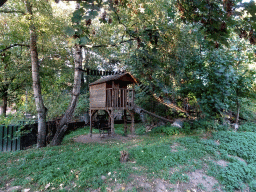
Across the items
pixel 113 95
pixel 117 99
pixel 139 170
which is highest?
pixel 113 95

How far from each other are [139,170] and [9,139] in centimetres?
654

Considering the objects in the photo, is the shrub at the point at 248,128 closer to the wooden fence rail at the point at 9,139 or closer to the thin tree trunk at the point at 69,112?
the thin tree trunk at the point at 69,112

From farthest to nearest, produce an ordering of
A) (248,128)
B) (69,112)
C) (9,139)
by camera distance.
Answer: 1. (248,128)
2. (69,112)
3. (9,139)

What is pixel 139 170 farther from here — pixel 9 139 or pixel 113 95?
pixel 9 139

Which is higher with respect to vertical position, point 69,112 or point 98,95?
point 98,95

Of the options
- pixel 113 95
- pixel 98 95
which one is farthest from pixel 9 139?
pixel 113 95

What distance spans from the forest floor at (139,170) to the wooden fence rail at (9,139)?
1702 millimetres

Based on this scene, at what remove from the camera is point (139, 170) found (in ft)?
16.1

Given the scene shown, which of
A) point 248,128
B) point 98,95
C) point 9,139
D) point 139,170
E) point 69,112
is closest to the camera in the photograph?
point 139,170

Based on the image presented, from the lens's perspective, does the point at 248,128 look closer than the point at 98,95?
Yes

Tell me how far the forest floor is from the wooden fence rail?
5.58ft

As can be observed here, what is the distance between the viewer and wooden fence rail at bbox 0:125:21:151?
A: 25.2ft

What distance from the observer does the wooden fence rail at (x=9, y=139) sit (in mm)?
7672

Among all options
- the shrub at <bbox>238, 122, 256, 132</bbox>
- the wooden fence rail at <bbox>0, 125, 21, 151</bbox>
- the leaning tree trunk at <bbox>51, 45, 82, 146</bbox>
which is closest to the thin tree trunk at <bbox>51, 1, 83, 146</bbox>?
the leaning tree trunk at <bbox>51, 45, 82, 146</bbox>
